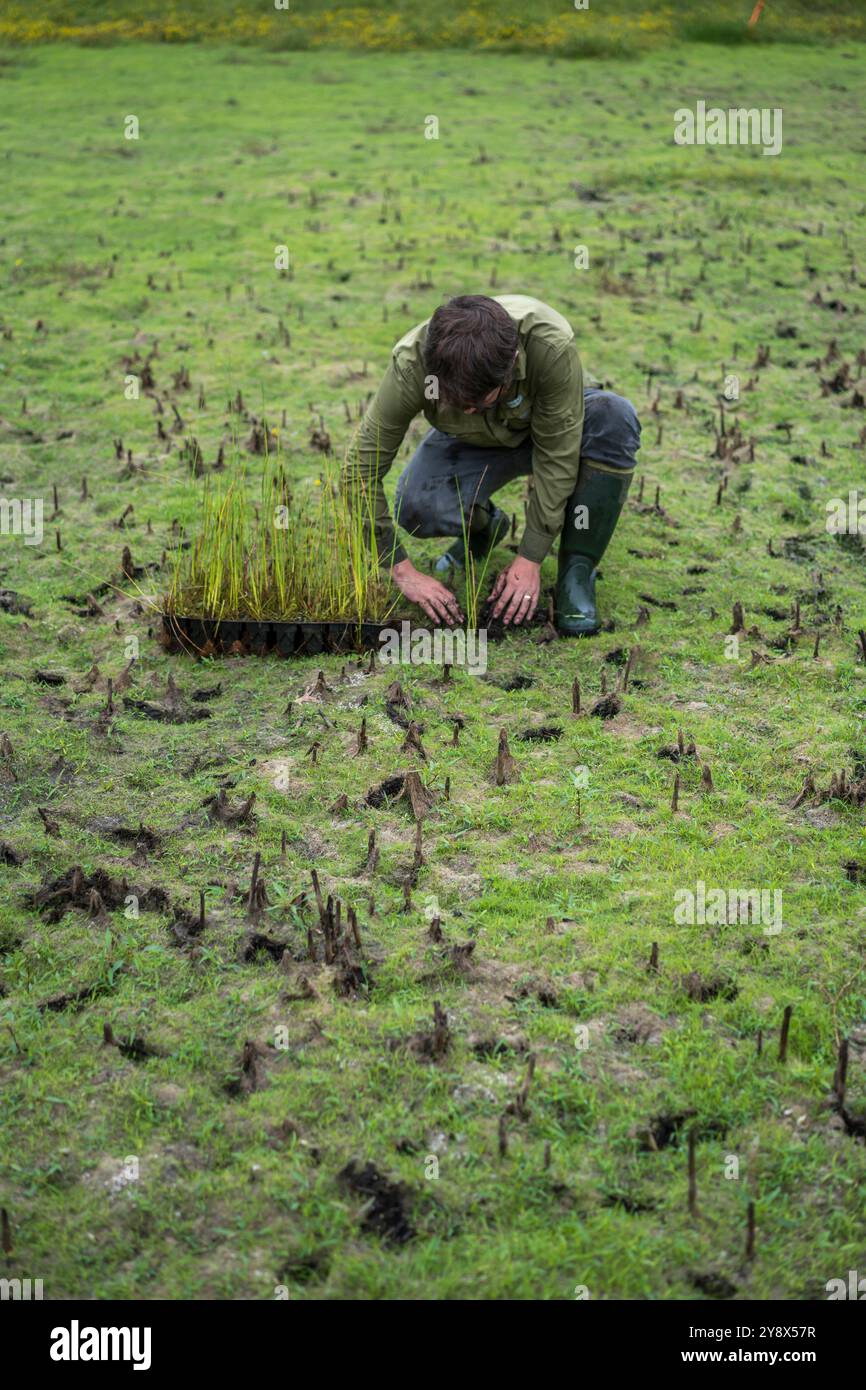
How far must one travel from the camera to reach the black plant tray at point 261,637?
513 centimetres

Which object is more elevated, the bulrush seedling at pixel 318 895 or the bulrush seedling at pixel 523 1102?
the bulrush seedling at pixel 318 895

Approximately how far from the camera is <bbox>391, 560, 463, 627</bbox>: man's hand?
200 inches

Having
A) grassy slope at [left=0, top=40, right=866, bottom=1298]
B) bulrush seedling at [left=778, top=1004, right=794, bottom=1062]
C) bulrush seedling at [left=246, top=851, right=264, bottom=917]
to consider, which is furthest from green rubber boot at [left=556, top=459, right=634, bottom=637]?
bulrush seedling at [left=778, top=1004, right=794, bottom=1062]

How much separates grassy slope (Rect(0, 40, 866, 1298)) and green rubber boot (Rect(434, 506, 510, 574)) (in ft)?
1.83

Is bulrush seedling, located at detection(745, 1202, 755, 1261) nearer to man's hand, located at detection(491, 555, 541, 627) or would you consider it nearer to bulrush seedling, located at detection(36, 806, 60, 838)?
bulrush seedling, located at detection(36, 806, 60, 838)

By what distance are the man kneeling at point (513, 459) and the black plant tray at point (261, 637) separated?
0.28 meters

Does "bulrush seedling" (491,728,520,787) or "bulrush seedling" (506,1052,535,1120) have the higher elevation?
"bulrush seedling" (491,728,520,787)

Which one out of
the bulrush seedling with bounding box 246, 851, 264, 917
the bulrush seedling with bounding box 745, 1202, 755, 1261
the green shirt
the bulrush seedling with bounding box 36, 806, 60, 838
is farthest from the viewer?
the green shirt

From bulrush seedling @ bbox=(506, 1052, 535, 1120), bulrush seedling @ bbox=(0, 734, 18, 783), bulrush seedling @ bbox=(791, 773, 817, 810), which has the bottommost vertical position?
bulrush seedling @ bbox=(506, 1052, 535, 1120)

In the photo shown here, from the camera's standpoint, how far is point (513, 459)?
213 inches

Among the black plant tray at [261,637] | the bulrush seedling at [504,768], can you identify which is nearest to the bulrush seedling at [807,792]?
the bulrush seedling at [504,768]

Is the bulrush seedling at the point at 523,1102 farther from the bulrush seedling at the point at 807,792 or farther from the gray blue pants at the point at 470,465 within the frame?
the gray blue pants at the point at 470,465

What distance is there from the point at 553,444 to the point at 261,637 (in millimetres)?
1398
